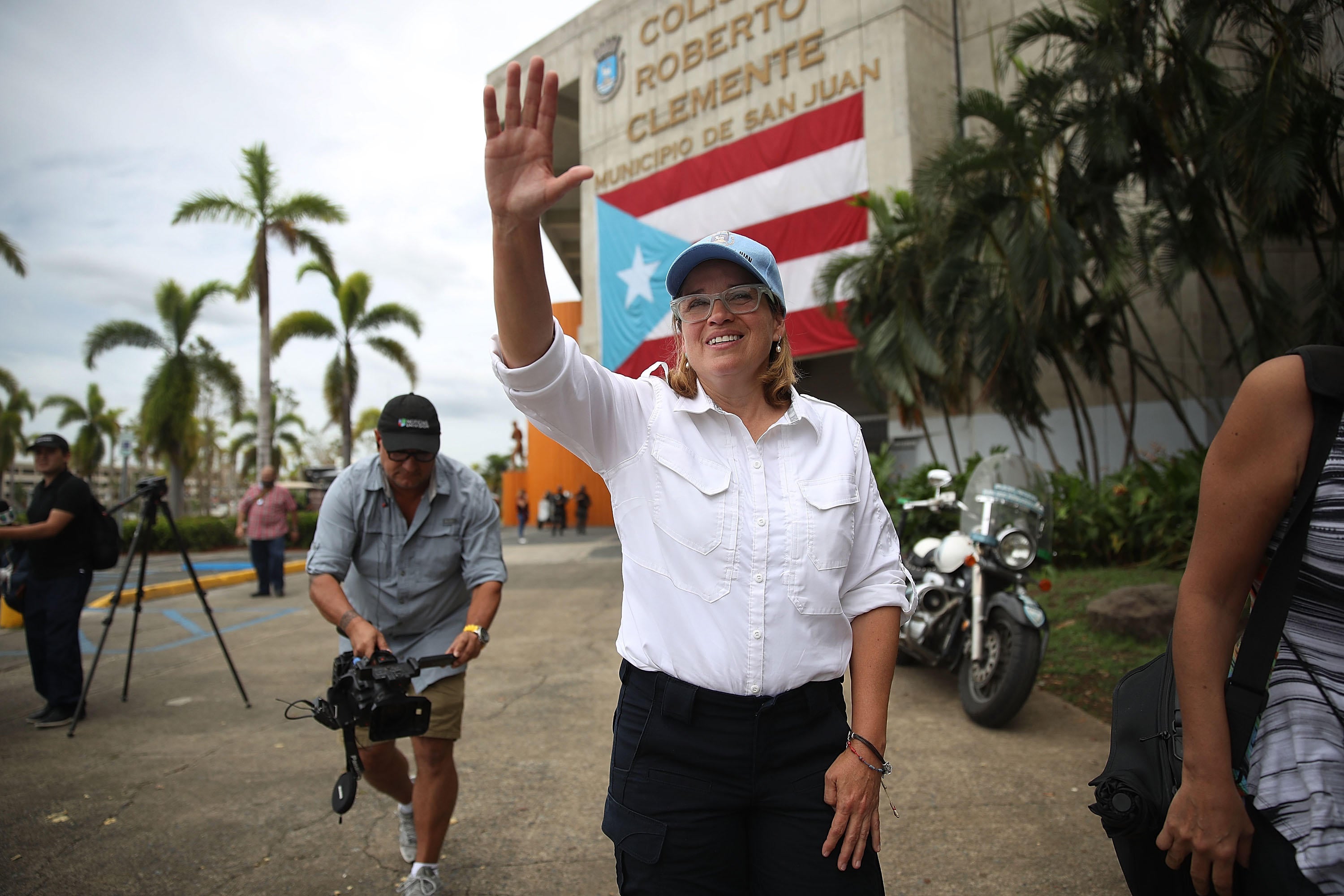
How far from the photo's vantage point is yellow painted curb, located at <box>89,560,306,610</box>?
1104 cm

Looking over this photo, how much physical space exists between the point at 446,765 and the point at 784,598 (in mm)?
2096

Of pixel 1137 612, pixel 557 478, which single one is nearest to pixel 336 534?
pixel 1137 612

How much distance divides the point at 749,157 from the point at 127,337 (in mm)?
19387

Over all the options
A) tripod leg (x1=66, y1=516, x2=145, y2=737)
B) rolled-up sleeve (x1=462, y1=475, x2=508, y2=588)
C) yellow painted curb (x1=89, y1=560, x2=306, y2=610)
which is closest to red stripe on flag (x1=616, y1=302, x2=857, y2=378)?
yellow painted curb (x1=89, y1=560, x2=306, y2=610)

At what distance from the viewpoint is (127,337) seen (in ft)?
82.8

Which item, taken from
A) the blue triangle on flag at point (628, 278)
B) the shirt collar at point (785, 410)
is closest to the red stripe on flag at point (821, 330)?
the blue triangle on flag at point (628, 278)

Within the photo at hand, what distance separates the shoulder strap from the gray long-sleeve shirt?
8.56ft

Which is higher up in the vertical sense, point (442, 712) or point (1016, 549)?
point (1016, 549)

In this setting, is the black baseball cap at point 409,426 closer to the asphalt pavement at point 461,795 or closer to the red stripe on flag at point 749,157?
the asphalt pavement at point 461,795

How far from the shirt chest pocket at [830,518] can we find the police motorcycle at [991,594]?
10.5ft

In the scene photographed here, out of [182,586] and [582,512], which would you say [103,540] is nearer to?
[182,586]

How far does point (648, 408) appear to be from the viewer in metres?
1.89

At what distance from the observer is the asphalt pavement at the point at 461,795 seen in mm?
3285

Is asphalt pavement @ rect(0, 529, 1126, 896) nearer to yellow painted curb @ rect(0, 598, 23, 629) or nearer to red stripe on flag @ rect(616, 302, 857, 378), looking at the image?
yellow painted curb @ rect(0, 598, 23, 629)
